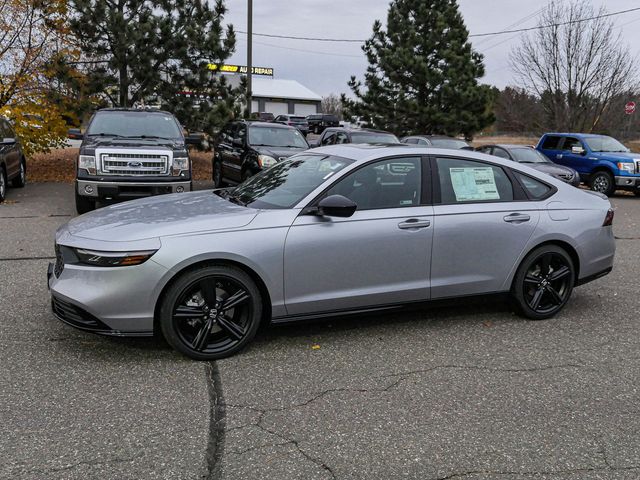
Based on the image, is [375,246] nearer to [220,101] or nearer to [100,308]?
[100,308]

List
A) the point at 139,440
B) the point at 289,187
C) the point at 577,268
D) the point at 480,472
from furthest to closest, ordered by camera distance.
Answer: the point at 577,268
the point at 289,187
the point at 139,440
the point at 480,472

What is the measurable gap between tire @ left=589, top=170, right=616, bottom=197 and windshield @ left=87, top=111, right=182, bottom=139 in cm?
1176

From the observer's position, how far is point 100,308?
3.94m

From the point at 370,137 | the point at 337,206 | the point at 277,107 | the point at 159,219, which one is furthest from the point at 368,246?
the point at 277,107

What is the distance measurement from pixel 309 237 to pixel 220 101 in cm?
1471

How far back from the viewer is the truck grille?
9.52 meters

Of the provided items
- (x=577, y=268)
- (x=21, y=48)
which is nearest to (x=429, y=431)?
(x=577, y=268)

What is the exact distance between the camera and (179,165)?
32.4 feet

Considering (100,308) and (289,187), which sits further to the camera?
(289,187)

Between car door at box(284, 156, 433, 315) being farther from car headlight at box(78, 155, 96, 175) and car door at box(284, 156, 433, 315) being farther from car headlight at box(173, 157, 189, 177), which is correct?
car headlight at box(78, 155, 96, 175)

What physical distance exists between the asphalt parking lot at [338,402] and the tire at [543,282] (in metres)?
0.17

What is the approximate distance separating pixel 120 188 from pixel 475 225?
6404 mm

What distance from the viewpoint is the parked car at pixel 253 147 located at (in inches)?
481

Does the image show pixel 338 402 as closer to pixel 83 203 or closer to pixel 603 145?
pixel 83 203
